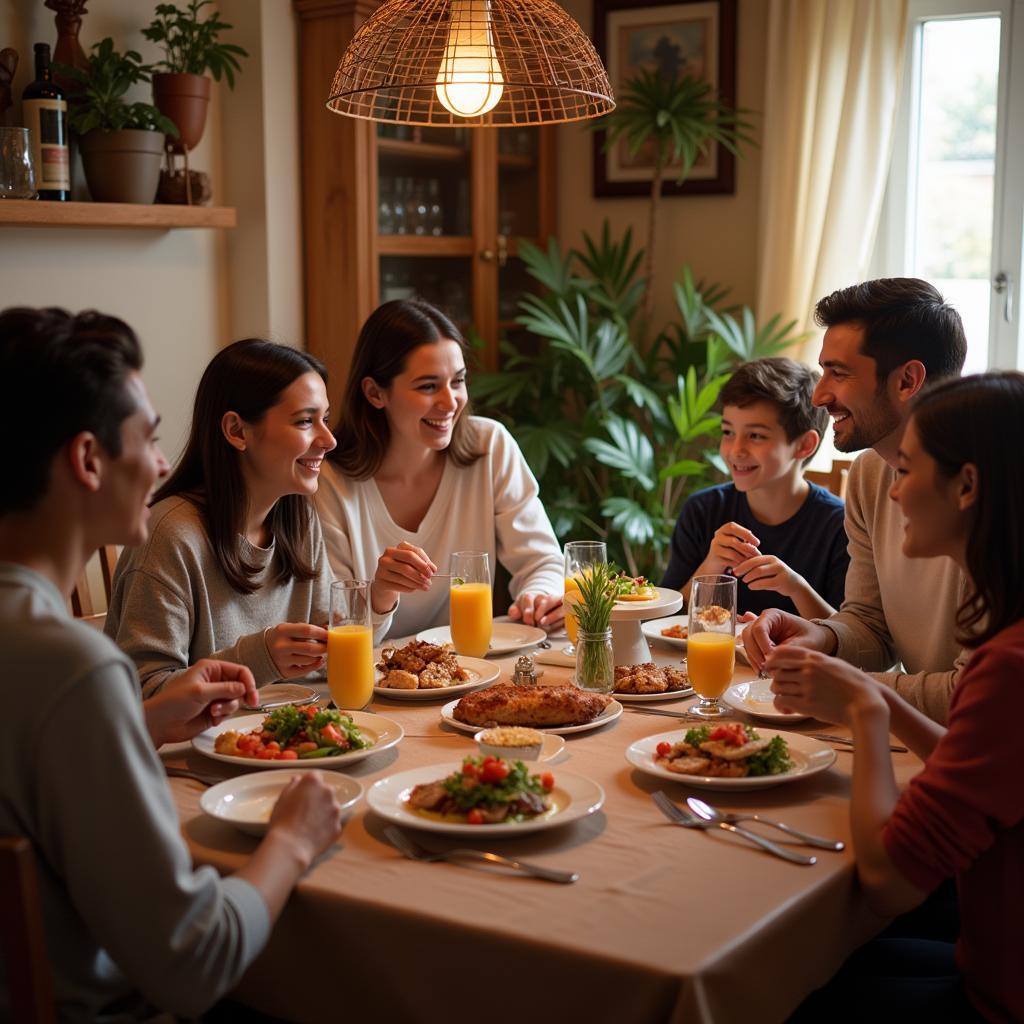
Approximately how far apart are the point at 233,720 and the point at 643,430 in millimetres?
3122

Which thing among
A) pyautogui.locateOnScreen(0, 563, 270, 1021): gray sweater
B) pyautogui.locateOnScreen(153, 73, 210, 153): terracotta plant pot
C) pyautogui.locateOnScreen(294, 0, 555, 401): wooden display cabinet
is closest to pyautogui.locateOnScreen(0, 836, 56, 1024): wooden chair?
pyautogui.locateOnScreen(0, 563, 270, 1021): gray sweater

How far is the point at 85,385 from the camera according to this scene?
128 centimetres

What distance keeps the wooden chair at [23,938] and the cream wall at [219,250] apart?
263cm

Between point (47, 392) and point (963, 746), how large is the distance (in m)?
1.03

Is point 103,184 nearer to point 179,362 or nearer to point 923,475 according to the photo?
point 179,362

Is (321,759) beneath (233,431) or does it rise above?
beneath

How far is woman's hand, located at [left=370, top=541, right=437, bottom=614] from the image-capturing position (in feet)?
7.63

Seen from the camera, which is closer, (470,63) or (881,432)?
(470,63)

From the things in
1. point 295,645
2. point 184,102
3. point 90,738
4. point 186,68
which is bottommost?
point 295,645

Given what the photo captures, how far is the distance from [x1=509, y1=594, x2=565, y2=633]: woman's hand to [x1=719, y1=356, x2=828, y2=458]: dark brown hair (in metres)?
0.67

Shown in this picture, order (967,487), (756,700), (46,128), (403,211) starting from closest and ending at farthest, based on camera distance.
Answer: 1. (967,487)
2. (756,700)
3. (46,128)
4. (403,211)

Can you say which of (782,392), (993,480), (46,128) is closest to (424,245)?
(46,128)

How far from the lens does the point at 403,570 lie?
2.33m

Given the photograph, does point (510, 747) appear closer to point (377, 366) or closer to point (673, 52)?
point (377, 366)
